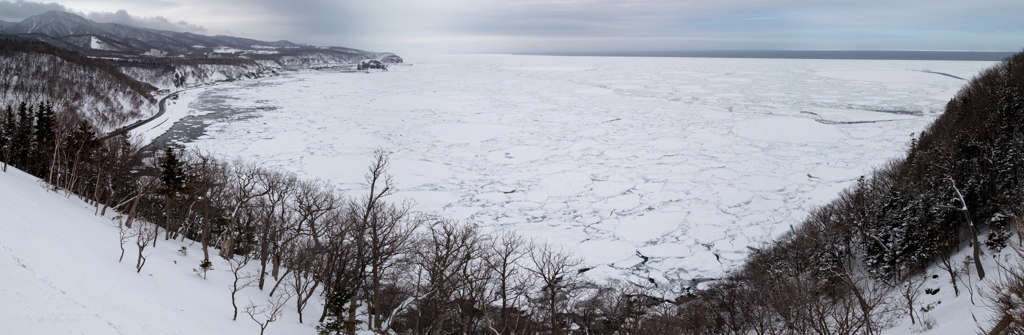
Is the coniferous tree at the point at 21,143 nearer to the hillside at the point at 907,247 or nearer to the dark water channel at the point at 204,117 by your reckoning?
the dark water channel at the point at 204,117

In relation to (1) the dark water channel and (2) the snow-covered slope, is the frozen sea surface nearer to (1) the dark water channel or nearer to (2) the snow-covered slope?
(1) the dark water channel

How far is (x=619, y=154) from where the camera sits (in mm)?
34344

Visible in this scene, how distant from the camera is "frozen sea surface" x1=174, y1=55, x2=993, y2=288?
22.0m

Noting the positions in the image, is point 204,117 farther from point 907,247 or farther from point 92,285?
point 907,247

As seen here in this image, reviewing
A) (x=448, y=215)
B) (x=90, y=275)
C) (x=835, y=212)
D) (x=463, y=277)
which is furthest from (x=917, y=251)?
(x=90, y=275)

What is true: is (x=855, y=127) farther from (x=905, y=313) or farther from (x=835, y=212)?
(x=905, y=313)

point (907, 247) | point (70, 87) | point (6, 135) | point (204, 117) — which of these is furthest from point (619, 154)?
point (70, 87)

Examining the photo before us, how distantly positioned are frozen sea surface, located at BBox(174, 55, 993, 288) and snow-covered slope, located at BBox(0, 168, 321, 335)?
999cm

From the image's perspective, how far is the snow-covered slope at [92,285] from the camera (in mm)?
9047

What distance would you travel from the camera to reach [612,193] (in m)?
26.6

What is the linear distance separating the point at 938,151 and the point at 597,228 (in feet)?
45.8

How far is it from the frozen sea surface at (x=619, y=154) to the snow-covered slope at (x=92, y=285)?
393 inches

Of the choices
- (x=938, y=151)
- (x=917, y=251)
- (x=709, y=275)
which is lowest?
(x=709, y=275)

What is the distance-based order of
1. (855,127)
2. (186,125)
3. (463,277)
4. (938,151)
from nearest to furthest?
(463,277) < (938,151) < (855,127) < (186,125)
